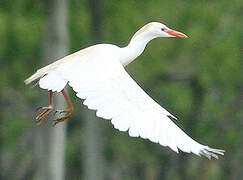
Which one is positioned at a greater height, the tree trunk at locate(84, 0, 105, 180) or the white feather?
the white feather

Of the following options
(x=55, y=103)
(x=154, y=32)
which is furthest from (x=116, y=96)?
(x=55, y=103)

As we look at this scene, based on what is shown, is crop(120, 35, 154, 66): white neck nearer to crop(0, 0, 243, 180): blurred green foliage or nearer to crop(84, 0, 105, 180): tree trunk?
crop(0, 0, 243, 180): blurred green foliage

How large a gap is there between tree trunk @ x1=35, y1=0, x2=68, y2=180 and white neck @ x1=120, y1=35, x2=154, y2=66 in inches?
403

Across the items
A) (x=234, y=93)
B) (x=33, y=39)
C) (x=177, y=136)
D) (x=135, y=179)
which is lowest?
(x=135, y=179)

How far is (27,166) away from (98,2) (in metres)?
9.35

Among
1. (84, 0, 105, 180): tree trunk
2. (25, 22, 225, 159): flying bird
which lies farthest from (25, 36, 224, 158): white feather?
(84, 0, 105, 180): tree trunk

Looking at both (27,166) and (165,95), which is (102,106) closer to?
(165,95)

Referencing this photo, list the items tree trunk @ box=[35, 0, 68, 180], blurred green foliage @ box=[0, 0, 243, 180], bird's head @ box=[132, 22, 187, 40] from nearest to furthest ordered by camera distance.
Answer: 1. bird's head @ box=[132, 22, 187, 40]
2. tree trunk @ box=[35, 0, 68, 180]
3. blurred green foliage @ box=[0, 0, 243, 180]

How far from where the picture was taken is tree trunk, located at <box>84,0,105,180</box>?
83.7 feet

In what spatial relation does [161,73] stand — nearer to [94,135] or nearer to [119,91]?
[94,135]

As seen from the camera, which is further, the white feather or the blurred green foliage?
the blurred green foliage

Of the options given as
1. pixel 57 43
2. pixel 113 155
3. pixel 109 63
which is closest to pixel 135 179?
pixel 113 155

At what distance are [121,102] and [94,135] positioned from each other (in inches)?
687

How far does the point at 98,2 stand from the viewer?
25.5 metres
